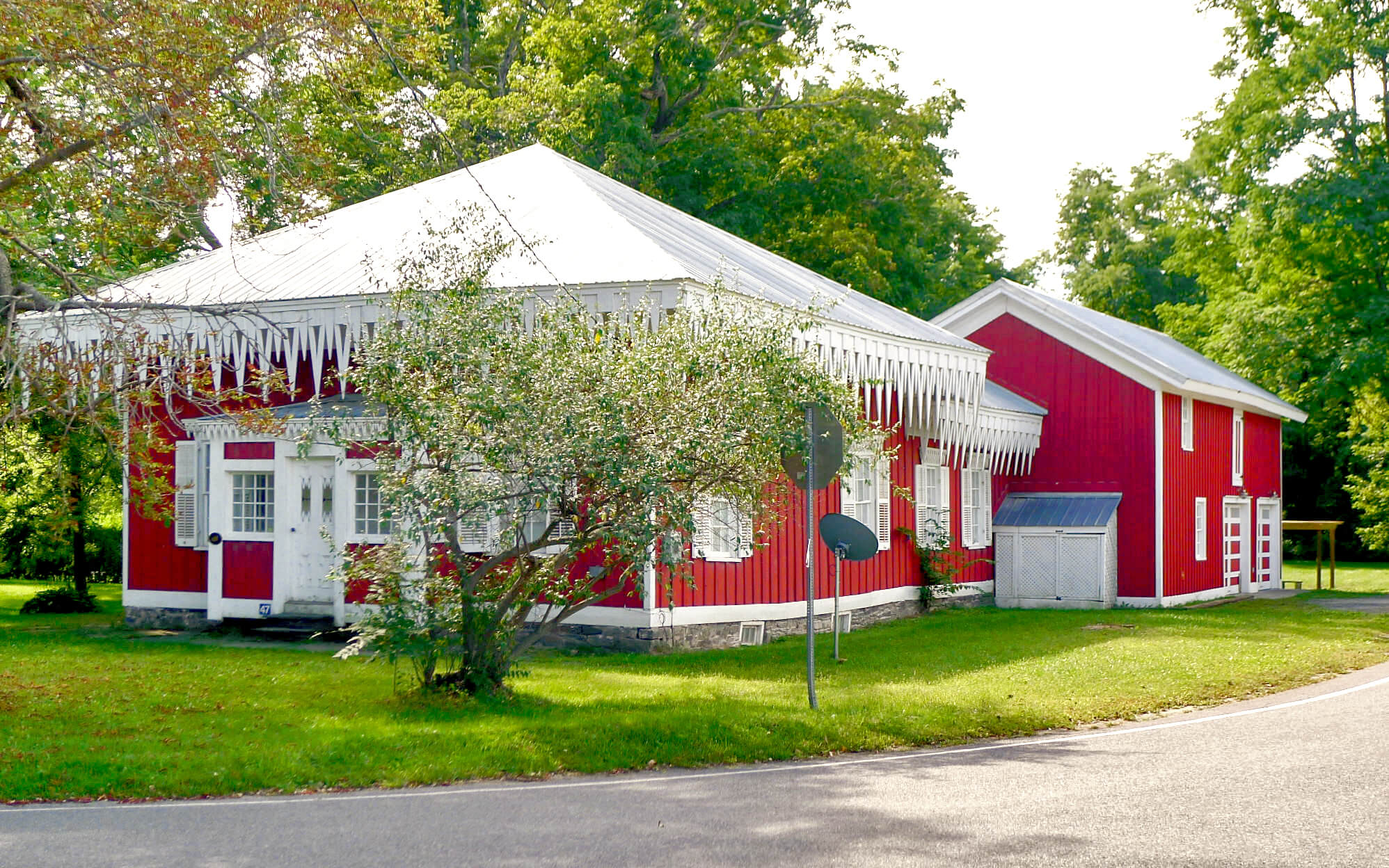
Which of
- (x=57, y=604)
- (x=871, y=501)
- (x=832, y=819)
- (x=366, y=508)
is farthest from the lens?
(x=57, y=604)

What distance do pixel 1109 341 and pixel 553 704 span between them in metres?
16.9

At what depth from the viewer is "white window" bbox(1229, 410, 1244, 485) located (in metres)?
29.6

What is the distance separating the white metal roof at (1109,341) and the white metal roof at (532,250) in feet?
15.1

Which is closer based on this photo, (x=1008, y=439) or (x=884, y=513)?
(x=884, y=513)

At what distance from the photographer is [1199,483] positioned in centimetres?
2755

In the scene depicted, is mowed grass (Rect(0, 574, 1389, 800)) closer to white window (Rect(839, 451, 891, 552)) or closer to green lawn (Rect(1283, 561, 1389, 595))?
white window (Rect(839, 451, 891, 552))

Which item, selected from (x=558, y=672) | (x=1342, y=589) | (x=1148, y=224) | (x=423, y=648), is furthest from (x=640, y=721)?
(x=1148, y=224)

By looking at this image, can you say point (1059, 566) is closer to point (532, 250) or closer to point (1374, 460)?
point (532, 250)

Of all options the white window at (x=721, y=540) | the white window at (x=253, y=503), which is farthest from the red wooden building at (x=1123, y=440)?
the white window at (x=253, y=503)

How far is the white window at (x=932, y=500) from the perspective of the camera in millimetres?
23453

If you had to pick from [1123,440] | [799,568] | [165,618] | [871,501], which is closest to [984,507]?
[1123,440]

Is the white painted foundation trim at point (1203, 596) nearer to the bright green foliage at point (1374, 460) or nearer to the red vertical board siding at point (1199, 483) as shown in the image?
the red vertical board siding at point (1199, 483)

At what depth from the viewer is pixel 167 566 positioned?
1959 centimetres

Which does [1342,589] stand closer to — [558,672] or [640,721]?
[558,672]
